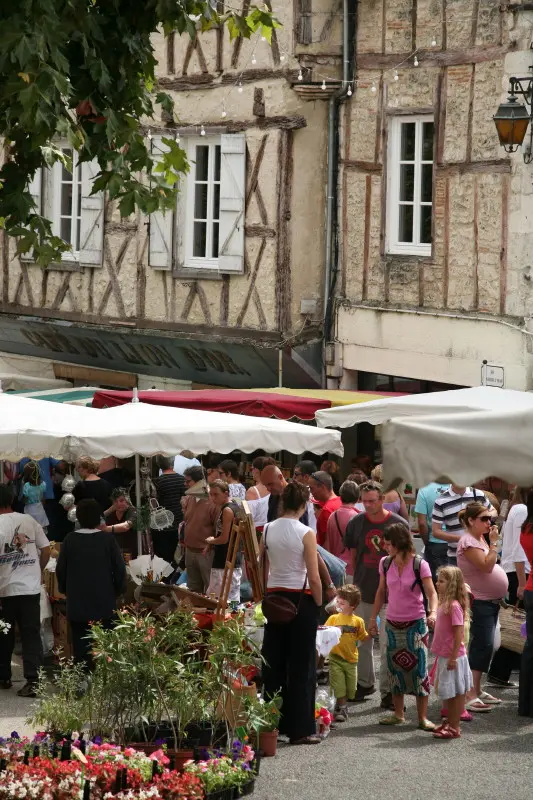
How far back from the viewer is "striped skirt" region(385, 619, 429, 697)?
988 centimetres

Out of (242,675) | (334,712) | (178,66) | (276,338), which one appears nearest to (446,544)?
(334,712)

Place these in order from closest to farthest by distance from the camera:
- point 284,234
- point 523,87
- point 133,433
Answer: point 133,433 → point 523,87 → point 284,234

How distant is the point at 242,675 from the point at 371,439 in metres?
10.3

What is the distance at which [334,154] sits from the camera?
1916 cm

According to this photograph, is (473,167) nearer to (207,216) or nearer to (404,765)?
(207,216)

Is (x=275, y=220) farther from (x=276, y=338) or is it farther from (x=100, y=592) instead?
(x=100, y=592)

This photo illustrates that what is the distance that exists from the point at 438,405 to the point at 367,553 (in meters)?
2.26

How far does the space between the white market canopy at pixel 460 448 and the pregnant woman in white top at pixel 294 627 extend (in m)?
2.06

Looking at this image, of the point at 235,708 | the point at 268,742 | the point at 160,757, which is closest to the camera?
the point at 160,757

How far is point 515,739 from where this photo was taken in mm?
9711

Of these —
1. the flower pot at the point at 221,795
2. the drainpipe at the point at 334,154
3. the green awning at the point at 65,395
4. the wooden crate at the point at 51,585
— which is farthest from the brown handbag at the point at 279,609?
the drainpipe at the point at 334,154

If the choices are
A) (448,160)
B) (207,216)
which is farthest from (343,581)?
(207,216)

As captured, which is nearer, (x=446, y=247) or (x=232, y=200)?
(x=446, y=247)

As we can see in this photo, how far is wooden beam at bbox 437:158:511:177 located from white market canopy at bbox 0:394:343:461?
5.50 metres
